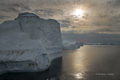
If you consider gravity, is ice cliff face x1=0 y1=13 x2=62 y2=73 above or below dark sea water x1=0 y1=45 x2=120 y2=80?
above

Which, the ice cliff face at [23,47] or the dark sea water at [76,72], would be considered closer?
the dark sea water at [76,72]

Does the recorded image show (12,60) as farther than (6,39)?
No

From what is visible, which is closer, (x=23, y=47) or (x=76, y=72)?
(x=76, y=72)

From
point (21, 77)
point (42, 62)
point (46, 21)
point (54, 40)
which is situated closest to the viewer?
point (21, 77)

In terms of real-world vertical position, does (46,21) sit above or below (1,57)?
above

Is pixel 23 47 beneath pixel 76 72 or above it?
above

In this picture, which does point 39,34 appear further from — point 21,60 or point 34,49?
point 21,60

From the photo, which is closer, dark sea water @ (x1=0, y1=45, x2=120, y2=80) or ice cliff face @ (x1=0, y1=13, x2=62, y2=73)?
dark sea water @ (x1=0, y1=45, x2=120, y2=80)

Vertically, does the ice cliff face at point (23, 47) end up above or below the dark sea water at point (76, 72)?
above

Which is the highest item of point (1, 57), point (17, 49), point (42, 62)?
point (17, 49)

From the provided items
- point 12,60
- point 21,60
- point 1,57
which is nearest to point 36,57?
point 21,60

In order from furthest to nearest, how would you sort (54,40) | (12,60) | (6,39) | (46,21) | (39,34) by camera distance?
(54,40) < (46,21) < (39,34) < (6,39) < (12,60)
